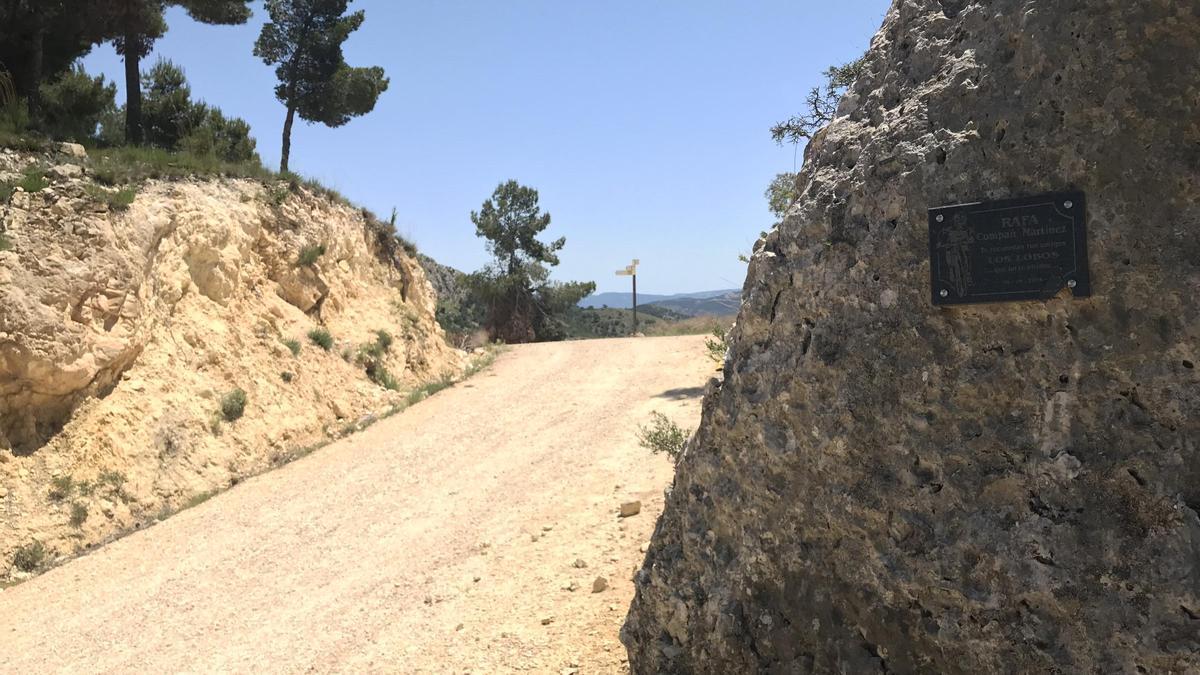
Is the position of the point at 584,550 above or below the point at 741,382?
below

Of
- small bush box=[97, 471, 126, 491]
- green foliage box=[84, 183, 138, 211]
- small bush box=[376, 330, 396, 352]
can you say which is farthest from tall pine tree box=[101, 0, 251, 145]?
Answer: small bush box=[97, 471, 126, 491]

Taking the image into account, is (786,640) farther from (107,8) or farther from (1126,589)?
(107,8)

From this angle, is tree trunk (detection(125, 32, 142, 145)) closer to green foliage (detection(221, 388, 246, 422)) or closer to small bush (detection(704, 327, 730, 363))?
green foliage (detection(221, 388, 246, 422))

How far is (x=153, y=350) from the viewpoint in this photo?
401 inches

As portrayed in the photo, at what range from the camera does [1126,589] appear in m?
2.80

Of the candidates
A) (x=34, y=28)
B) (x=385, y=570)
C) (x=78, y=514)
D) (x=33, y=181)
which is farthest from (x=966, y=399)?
(x=34, y=28)

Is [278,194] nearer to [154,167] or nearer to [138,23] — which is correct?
[154,167]

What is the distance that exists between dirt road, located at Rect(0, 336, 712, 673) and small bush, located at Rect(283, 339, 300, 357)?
70.6 inches

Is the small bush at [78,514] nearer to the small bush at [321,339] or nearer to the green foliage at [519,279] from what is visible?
the small bush at [321,339]

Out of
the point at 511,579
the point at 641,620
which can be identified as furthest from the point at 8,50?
the point at 641,620

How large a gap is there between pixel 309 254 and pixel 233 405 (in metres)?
4.02

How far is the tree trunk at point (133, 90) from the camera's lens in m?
14.8

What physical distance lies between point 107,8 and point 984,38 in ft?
49.5

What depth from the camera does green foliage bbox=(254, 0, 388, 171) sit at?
22.2 meters
